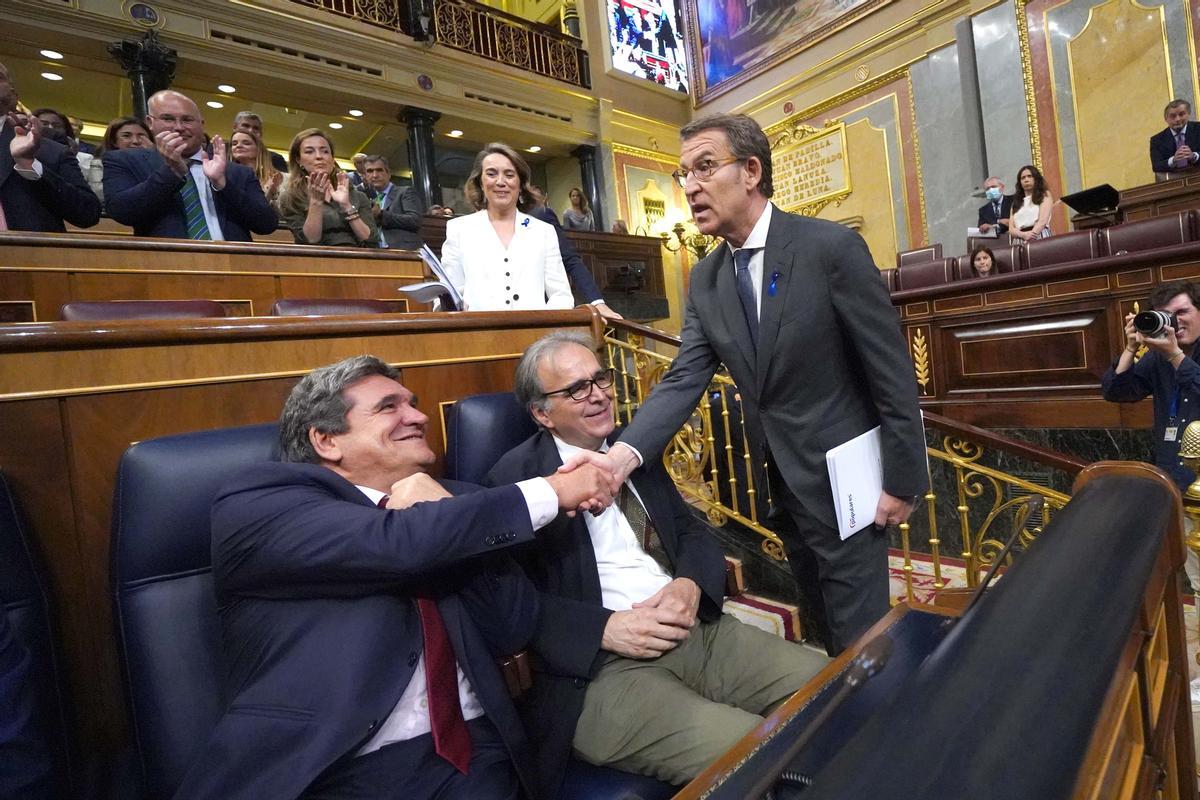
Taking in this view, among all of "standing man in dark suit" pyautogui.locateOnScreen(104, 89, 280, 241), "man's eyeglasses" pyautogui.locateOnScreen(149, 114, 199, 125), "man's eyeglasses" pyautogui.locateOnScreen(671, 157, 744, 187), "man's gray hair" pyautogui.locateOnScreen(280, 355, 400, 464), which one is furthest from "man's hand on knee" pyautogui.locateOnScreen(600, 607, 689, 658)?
"man's eyeglasses" pyautogui.locateOnScreen(149, 114, 199, 125)

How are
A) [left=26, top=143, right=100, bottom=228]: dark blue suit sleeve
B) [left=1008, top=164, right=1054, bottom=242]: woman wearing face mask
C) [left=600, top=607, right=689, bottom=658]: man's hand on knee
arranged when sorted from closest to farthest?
[left=600, top=607, right=689, bottom=658]: man's hand on knee, [left=26, top=143, right=100, bottom=228]: dark blue suit sleeve, [left=1008, top=164, right=1054, bottom=242]: woman wearing face mask

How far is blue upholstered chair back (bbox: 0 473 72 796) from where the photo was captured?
3.13ft

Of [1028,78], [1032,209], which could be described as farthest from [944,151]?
[1032,209]

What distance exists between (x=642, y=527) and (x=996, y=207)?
23.0 feet

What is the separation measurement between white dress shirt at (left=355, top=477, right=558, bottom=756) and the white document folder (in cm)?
60

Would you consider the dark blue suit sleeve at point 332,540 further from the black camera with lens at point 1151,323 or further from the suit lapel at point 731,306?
the black camera with lens at point 1151,323

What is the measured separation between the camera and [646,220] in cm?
1075

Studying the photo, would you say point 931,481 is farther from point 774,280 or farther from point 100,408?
point 100,408

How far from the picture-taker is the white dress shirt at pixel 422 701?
105 cm

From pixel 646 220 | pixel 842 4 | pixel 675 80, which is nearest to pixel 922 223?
pixel 842 4

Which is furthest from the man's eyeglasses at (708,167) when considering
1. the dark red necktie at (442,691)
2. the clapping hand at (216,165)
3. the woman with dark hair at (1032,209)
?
the woman with dark hair at (1032,209)

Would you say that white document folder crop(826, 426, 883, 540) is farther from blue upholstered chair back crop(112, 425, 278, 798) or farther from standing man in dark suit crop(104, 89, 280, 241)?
standing man in dark suit crop(104, 89, 280, 241)

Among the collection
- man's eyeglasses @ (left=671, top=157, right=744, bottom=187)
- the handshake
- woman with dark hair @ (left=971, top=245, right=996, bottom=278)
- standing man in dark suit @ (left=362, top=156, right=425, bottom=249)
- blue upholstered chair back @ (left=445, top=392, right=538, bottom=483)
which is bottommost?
the handshake

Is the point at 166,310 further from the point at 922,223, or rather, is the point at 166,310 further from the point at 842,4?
the point at 842,4
